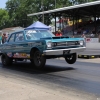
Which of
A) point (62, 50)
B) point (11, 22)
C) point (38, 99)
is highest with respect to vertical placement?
point (11, 22)

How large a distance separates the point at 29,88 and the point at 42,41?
10.6 ft

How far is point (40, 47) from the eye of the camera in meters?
10.9

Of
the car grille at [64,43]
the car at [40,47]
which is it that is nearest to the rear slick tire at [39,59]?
the car at [40,47]

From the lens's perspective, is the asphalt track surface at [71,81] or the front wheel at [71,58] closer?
the asphalt track surface at [71,81]

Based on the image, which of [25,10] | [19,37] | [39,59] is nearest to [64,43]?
[39,59]

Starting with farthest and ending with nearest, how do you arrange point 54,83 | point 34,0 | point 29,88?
point 34,0 < point 54,83 < point 29,88

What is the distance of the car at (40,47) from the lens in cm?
1079

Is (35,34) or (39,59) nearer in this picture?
(39,59)

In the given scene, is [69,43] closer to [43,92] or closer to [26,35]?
[26,35]

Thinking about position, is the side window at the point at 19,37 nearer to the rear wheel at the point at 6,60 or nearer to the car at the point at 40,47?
the car at the point at 40,47

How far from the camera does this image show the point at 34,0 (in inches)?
3297

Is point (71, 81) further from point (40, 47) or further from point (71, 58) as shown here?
point (71, 58)

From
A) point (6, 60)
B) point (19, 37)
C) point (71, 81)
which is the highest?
point (19, 37)

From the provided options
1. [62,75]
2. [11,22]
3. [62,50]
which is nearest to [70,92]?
[62,75]
